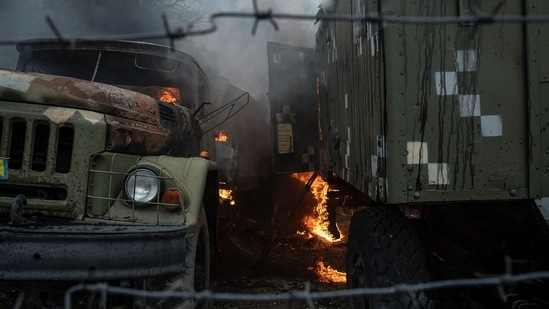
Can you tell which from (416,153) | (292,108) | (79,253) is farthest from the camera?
(292,108)

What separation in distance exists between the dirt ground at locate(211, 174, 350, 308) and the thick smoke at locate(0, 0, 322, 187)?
0.68 meters

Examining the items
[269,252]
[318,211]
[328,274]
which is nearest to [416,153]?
[328,274]

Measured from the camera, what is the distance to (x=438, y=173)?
110 inches

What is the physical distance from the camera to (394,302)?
3119 mm

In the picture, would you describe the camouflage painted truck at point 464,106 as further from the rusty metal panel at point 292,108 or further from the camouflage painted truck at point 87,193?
the rusty metal panel at point 292,108

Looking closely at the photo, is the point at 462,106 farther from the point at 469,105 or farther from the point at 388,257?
the point at 388,257

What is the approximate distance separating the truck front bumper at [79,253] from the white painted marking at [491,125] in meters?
2.22

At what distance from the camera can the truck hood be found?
10.00 feet

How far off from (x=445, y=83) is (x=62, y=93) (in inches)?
108

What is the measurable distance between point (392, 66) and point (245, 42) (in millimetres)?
8366

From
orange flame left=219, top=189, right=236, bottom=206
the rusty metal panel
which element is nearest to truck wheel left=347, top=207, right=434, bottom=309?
the rusty metal panel

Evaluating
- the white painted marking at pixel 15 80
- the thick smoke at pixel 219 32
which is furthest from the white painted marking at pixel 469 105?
the thick smoke at pixel 219 32

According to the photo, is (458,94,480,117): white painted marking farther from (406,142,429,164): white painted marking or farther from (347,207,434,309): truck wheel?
(347,207,434,309): truck wheel

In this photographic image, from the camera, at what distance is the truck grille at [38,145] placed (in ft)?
9.81
